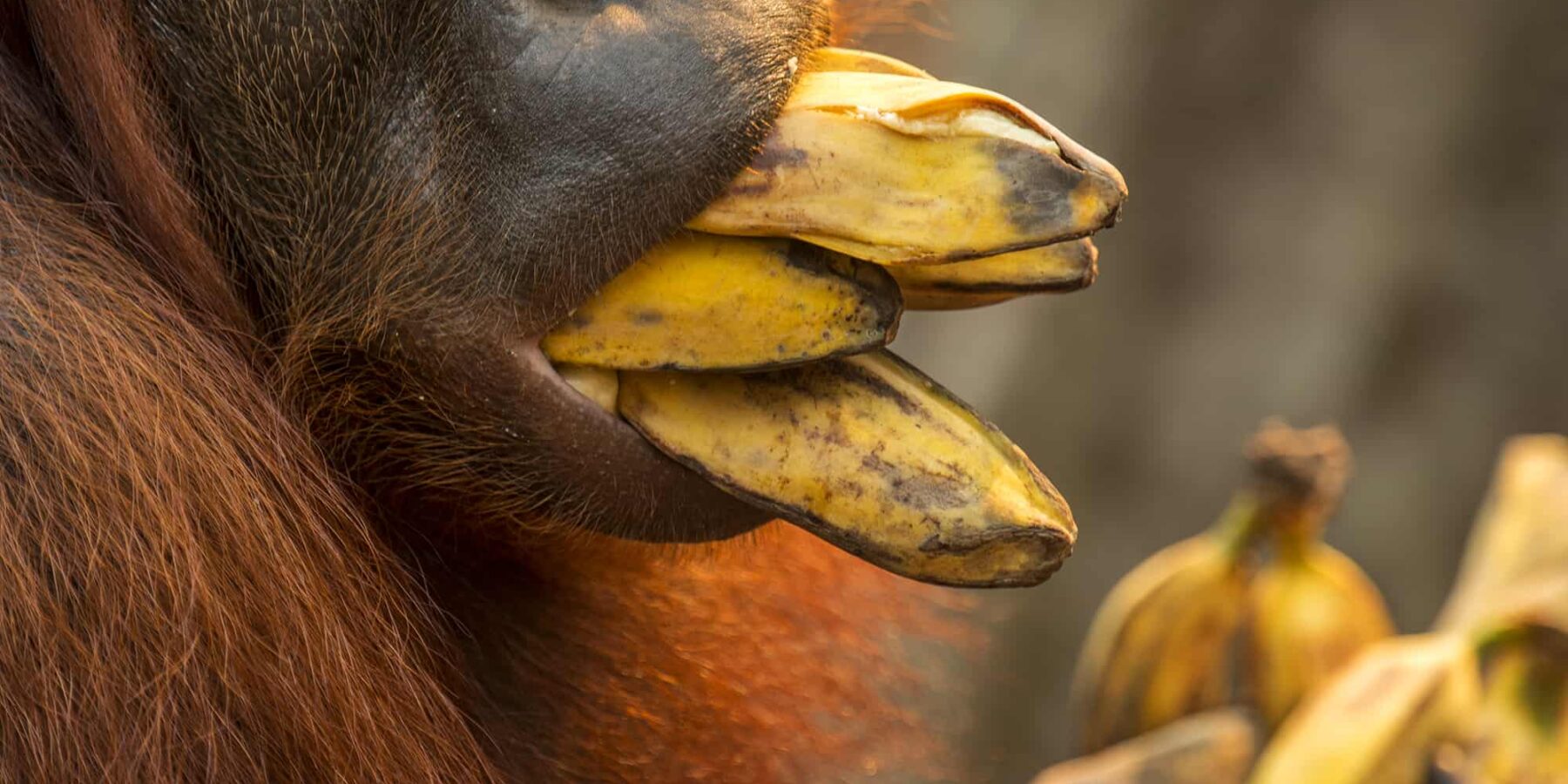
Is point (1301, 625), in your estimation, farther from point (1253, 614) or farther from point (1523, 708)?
point (1523, 708)

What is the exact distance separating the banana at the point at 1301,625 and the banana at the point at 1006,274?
859 millimetres

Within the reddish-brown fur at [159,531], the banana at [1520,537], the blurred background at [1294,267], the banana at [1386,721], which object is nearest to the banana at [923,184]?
the reddish-brown fur at [159,531]

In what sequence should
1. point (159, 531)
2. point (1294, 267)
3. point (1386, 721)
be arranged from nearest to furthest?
point (159, 531) → point (1386, 721) → point (1294, 267)

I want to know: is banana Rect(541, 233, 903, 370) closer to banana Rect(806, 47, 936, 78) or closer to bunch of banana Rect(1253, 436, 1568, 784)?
banana Rect(806, 47, 936, 78)

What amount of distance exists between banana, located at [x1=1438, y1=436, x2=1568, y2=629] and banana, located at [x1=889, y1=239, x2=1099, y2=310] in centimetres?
81

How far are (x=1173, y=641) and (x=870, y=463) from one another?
0.96m

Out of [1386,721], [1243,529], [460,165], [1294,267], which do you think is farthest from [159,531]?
[1294,267]

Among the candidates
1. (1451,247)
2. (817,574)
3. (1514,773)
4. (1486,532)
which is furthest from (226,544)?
(1451,247)

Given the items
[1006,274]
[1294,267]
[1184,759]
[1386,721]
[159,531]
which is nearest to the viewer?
[159,531]

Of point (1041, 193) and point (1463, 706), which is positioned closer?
point (1041, 193)

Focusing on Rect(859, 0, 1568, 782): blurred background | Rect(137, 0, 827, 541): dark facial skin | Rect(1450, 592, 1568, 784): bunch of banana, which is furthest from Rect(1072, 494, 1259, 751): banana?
Rect(859, 0, 1568, 782): blurred background

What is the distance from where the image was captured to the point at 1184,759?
1312 mm

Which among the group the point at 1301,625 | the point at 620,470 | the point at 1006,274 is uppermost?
the point at 1006,274

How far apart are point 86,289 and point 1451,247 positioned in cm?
267
